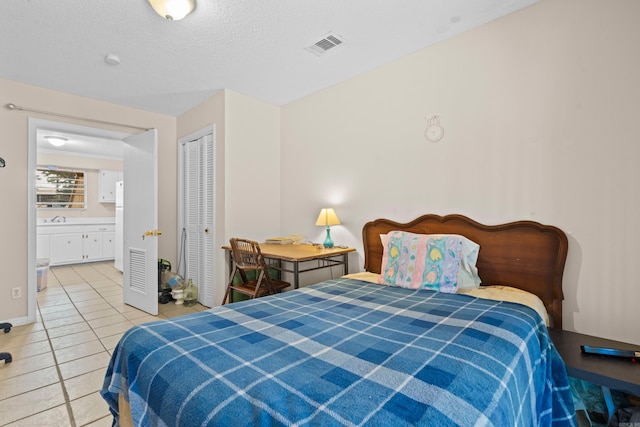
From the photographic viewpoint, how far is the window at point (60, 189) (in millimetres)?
6527

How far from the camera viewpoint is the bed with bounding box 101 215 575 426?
833 millimetres

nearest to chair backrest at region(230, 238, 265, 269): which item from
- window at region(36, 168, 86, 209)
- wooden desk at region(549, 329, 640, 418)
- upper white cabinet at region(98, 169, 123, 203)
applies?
wooden desk at region(549, 329, 640, 418)

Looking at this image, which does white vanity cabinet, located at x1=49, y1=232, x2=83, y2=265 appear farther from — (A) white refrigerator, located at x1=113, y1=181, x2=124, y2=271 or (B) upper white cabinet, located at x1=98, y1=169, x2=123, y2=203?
(A) white refrigerator, located at x1=113, y1=181, x2=124, y2=271

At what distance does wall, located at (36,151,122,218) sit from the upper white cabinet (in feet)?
0.51

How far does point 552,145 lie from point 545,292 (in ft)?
3.23

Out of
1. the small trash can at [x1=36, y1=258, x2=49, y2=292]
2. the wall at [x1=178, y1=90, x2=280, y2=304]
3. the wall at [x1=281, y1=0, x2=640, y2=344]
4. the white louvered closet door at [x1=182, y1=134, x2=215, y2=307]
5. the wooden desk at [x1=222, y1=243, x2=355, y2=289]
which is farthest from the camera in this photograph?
the small trash can at [x1=36, y1=258, x2=49, y2=292]

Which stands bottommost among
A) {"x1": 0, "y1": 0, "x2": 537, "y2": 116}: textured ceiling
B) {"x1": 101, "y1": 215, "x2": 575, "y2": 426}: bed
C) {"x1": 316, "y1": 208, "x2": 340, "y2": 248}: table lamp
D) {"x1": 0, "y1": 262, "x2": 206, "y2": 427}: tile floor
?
{"x1": 0, "y1": 262, "x2": 206, "y2": 427}: tile floor

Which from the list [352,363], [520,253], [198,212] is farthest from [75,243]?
[520,253]

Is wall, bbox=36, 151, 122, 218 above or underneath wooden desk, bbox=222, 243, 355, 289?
above

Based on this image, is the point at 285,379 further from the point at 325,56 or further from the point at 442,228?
the point at 325,56

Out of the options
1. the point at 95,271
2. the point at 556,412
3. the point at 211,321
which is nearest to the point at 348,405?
the point at 211,321

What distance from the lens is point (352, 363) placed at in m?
1.06

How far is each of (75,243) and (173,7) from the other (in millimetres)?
6602

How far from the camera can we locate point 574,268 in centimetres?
190
